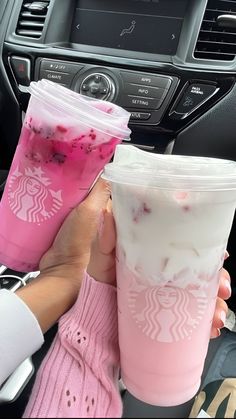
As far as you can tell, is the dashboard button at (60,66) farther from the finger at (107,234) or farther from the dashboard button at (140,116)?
the finger at (107,234)

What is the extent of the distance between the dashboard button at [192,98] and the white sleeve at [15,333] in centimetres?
A: 57

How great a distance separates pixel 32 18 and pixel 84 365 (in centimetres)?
95

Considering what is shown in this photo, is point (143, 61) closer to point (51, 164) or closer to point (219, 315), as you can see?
point (51, 164)

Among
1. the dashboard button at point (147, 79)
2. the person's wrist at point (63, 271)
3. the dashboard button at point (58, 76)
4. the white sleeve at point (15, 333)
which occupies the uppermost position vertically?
the dashboard button at point (147, 79)

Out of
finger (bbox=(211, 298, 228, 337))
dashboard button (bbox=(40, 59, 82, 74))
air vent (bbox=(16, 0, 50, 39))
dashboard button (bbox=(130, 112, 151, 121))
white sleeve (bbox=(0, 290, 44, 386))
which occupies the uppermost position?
air vent (bbox=(16, 0, 50, 39))

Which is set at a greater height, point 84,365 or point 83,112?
point 83,112

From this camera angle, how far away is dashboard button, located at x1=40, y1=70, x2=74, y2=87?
42.6 inches

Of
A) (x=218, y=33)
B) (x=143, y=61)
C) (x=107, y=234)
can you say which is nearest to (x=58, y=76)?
(x=143, y=61)

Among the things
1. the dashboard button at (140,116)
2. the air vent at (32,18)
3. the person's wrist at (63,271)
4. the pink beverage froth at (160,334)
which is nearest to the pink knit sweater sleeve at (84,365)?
the pink beverage froth at (160,334)

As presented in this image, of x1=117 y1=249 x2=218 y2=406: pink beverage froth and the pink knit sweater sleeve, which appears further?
x1=117 y1=249 x2=218 y2=406: pink beverage froth

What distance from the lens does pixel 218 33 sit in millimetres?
1047

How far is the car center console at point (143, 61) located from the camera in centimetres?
103

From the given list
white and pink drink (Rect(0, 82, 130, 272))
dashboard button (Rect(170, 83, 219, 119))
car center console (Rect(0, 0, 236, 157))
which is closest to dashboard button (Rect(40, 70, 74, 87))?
car center console (Rect(0, 0, 236, 157))

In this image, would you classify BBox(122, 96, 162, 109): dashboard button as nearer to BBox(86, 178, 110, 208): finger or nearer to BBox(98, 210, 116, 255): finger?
BBox(86, 178, 110, 208): finger
